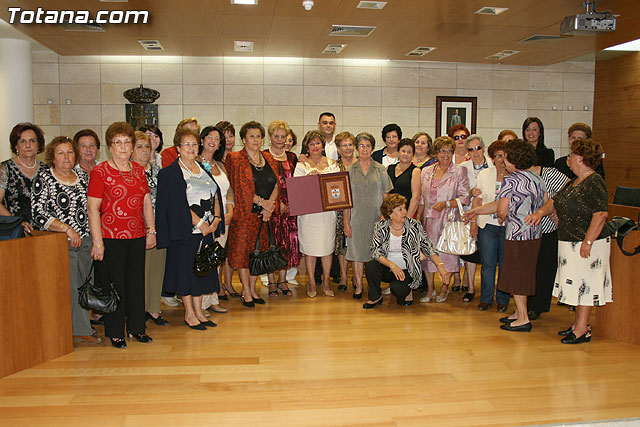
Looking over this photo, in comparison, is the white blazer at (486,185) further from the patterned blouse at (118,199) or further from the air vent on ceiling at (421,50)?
the air vent on ceiling at (421,50)

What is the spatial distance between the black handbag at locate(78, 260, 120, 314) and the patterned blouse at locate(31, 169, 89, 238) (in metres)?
0.56

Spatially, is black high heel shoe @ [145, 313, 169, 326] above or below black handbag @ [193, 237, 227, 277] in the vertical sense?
below

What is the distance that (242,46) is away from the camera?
8492mm

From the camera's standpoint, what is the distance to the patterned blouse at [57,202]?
4.14m

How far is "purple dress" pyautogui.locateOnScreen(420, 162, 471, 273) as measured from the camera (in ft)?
18.0

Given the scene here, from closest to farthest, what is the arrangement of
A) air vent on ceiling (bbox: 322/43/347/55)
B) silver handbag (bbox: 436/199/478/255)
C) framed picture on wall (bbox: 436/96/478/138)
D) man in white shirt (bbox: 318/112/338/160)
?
silver handbag (bbox: 436/199/478/255) < man in white shirt (bbox: 318/112/338/160) < air vent on ceiling (bbox: 322/43/347/55) < framed picture on wall (bbox: 436/96/478/138)

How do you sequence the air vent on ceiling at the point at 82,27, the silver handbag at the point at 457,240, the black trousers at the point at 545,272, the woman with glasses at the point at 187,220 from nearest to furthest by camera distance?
the woman with glasses at the point at 187,220
the black trousers at the point at 545,272
the silver handbag at the point at 457,240
the air vent on ceiling at the point at 82,27

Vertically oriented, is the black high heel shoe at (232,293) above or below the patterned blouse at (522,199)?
below

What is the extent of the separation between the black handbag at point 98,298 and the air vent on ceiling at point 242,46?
5.23m

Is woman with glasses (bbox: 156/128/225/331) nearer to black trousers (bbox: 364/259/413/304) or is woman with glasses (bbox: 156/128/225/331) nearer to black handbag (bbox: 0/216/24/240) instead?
black handbag (bbox: 0/216/24/240)

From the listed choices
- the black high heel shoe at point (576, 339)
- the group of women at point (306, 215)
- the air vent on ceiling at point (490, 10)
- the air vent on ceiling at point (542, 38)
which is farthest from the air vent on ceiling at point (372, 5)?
the black high heel shoe at point (576, 339)

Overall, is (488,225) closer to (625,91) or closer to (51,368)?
(51,368)

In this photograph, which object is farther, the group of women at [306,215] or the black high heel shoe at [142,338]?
the black high heel shoe at [142,338]

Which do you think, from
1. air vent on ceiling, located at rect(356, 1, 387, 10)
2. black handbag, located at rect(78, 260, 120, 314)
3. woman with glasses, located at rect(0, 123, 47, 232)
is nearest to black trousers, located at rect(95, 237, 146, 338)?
black handbag, located at rect(78, 260, 120, 314)
